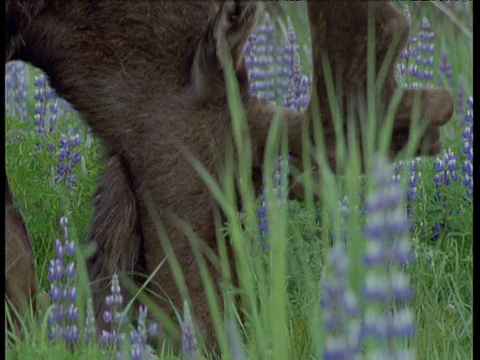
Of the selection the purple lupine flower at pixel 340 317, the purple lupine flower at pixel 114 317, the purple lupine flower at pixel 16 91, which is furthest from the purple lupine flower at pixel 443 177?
the purple lupine flower at pixel 340 317

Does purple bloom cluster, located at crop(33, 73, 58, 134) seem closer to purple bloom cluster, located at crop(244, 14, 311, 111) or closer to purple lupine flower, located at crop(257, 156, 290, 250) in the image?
purple bloom cluster, located at crop(244, 14, 311, 111)

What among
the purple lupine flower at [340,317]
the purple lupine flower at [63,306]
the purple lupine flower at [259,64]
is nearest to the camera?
the purple lupine flower at [340,317]

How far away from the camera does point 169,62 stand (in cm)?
289

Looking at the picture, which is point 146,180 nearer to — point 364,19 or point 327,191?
point 364,19

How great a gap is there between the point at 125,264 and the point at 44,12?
756 millimetres

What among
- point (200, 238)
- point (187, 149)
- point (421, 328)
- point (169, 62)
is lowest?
point (421, 328)

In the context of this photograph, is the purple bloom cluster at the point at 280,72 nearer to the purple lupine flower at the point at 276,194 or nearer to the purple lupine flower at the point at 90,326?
the purple lupine flower at the point at 276,194

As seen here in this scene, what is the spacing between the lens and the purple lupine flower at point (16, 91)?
423 centimetres

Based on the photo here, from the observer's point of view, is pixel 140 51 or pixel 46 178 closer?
pixel 140 51

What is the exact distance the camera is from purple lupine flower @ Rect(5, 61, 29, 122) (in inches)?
167

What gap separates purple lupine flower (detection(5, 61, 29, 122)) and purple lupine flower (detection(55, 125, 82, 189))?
1.72 feet

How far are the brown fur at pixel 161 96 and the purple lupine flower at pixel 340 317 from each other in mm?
1114

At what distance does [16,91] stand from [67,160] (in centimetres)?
94
